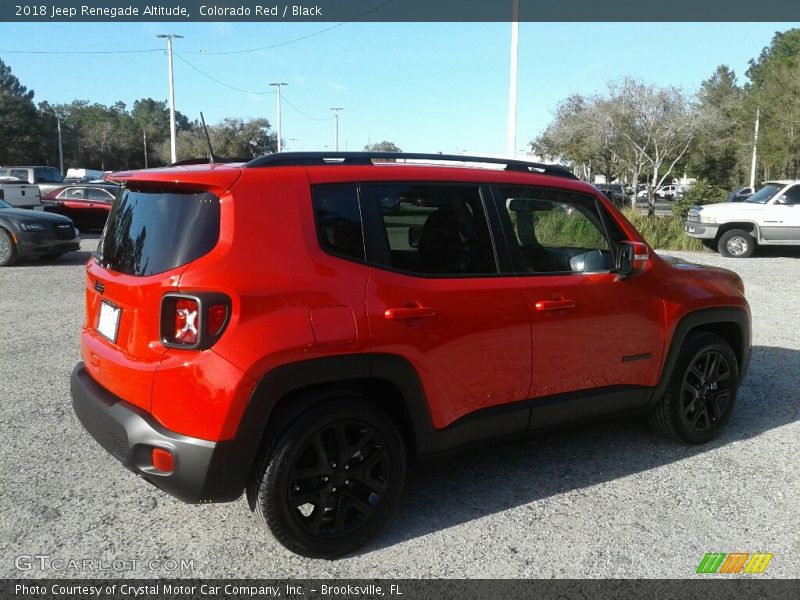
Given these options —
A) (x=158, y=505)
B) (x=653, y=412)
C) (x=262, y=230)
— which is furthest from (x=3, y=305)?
(x=653, y=412)

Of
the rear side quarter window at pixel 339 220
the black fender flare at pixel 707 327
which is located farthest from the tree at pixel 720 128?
the rear side quarter window at pixel 339 220

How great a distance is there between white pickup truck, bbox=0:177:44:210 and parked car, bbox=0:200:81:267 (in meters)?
6.72

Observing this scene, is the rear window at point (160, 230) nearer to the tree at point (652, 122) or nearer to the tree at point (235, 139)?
the tree at point (652, 122)

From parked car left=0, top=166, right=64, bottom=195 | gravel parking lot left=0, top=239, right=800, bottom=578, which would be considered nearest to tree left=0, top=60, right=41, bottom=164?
parked car left=0, top=166, right=64, bottom=195

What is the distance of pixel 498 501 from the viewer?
369cm

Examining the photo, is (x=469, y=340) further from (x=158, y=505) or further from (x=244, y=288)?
(x=158, y=505)

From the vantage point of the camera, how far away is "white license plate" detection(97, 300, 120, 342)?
10.2ft

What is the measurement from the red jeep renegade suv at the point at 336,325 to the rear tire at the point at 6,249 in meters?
10.6

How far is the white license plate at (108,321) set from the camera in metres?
Result: 3.12

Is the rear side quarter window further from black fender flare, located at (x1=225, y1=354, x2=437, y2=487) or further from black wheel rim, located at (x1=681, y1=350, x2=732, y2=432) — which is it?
black wheel rim, located at (x1=681, y1=350, x2=732, y2=432)

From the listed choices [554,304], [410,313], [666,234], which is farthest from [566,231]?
[666,234]

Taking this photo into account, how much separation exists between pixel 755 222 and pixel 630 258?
14732 millimetres

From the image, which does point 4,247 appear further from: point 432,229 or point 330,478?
point 330,478

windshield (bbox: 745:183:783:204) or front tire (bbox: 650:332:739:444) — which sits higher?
windshield (bbox: 745:183:783:204)
